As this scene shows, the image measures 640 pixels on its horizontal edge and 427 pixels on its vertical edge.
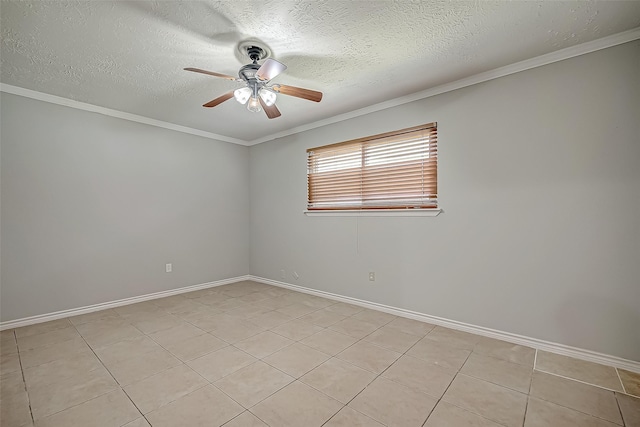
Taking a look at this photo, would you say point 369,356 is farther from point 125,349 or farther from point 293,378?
point 125,349

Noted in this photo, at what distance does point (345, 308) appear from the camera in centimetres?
347

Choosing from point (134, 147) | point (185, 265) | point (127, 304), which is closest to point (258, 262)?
point (185, 265)

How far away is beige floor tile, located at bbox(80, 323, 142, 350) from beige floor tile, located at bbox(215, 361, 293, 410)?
1335mm

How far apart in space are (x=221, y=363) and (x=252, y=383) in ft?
1.32

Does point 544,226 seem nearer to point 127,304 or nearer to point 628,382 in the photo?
point 628,382

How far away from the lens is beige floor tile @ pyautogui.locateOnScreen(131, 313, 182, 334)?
2.85 meters

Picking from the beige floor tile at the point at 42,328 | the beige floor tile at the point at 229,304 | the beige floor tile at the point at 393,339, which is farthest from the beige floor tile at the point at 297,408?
the beige floor tile at the point at 42,328

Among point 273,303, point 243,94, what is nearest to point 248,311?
point 273,303

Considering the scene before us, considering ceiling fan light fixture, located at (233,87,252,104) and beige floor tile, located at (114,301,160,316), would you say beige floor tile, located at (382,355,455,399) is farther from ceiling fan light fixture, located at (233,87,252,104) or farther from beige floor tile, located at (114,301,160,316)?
beige floor tile, located at (114,301,160,316)

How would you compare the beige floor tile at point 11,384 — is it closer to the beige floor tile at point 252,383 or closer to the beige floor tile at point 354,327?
the beige floor tile at point 252,383

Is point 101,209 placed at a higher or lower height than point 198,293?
higher

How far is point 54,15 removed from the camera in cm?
185

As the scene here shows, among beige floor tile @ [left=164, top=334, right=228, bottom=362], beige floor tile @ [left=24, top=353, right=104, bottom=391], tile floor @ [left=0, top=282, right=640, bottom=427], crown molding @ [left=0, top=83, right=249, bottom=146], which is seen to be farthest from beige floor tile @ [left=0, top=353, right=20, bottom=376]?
crown molding @ [left=0, top=83, right=249, bottom=146]

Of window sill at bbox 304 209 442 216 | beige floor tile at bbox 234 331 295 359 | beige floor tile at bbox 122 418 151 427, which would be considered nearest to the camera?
beige floor tile at bbox 122 418 151 427
